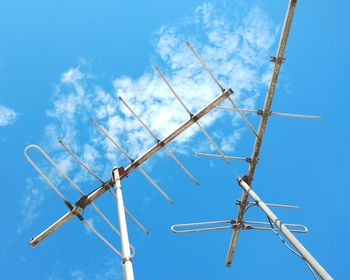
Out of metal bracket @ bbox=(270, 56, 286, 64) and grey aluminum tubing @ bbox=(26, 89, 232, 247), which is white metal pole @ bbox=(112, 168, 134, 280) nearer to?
grey aluminum tubing @ bbox=(26, 89, 232, 247)

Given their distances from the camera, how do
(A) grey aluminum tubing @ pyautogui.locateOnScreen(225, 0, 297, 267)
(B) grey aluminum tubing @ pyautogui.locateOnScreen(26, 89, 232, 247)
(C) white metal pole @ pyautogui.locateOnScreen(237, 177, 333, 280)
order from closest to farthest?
(C) white metal pole @ pyautogui.locateOnScreen(237, 177, 333, 280) < (B) grey aluminum tubing @ pyautogui.locateOnScreen(26, 89, 232, 247) < (A) grey aluminum tubing @ pyautogui.locateOnScreen(225, 0, 297, 267)

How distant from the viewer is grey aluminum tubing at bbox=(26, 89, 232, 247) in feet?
23.6

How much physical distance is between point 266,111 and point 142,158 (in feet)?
10.1

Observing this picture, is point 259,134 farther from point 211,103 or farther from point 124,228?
point 124,228

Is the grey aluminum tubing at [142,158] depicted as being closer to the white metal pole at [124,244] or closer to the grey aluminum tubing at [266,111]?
the grey aluminum tubing at [266,111]

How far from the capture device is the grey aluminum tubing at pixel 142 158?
7191 mm

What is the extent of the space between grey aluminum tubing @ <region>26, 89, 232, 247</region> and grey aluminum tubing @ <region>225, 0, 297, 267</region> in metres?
0.97

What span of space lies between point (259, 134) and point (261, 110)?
0.57m

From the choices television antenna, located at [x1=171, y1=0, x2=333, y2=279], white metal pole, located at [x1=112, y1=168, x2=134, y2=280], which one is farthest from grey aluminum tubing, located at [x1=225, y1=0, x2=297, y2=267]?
white metal pole, located at [x1=112, y1=168, x2=134, y2=280]

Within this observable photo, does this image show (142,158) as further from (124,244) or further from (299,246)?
(299,246)

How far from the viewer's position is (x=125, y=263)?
14.8 feet

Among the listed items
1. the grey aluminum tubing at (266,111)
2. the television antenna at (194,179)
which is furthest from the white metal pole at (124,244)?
the grey aluminum tubing at (266,111)

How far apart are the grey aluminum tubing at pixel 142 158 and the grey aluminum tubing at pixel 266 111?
0.97m

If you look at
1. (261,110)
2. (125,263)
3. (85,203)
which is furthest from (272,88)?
(125,263)
